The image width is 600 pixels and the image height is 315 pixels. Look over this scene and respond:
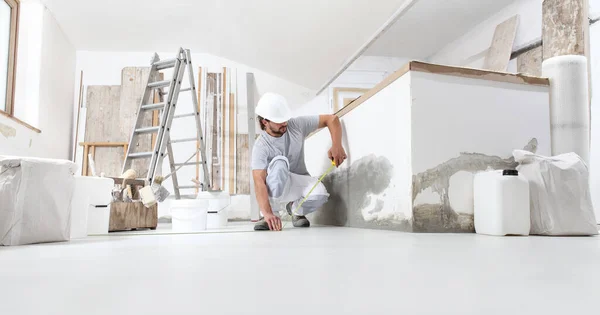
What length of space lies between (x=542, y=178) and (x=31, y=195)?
2251 millimetres

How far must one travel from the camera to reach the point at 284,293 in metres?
0.66

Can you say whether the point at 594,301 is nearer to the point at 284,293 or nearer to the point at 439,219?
the point at 284,293

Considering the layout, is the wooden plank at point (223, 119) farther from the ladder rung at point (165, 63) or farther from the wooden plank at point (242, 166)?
the ladder rung at point (165, 63)

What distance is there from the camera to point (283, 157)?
9.59ft

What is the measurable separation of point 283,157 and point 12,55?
319 cm

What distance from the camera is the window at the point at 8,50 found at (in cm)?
411

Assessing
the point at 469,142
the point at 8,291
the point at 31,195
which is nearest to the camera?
the point at 8,291

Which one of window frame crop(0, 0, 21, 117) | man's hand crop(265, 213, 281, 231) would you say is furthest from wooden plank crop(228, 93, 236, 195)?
man's hand crop(265, 213, 281, 231)

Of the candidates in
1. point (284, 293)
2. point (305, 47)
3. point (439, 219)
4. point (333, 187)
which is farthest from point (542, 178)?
point (305, 47)

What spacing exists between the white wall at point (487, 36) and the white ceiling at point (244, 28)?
61.4 inches

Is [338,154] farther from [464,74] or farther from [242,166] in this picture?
[242,166]

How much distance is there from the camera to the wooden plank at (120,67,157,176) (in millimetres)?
5598

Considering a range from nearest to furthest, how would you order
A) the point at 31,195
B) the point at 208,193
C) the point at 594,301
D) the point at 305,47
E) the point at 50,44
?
the point at 594,301, the point at 31,195, the point at 208,193, the point at 50,44, the point at 305,47

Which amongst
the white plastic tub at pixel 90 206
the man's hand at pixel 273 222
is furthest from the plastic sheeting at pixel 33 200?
the man's hand at pixel 273 222
